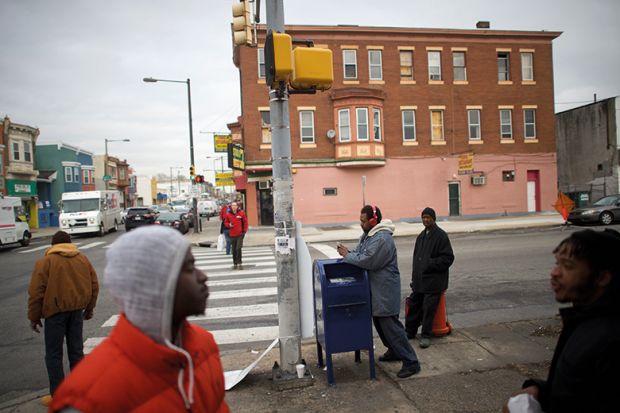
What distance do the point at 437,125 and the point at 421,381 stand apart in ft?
83.1

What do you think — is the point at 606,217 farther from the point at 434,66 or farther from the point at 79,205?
the point at 79,205

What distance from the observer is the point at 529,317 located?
694 cm

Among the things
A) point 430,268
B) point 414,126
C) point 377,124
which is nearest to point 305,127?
point 377,124

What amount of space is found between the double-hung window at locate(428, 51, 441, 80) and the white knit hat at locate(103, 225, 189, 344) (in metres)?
28.8

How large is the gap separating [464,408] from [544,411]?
2.25m

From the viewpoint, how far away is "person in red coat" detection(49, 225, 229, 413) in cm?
142

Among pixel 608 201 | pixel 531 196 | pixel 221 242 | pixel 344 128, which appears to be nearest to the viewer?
pixel 221 242

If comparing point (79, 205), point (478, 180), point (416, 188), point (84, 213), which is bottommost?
point (84, 213)

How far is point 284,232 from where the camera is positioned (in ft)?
15.8

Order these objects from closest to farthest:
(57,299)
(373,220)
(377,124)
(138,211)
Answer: (57,299) < (373,220) < (377,124) < (138,211)

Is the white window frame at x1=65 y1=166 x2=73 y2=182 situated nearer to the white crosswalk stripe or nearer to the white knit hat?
the white crosswalk stripe

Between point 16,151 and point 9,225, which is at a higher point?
point 16,151

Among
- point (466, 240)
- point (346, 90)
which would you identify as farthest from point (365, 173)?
point (466, 240)

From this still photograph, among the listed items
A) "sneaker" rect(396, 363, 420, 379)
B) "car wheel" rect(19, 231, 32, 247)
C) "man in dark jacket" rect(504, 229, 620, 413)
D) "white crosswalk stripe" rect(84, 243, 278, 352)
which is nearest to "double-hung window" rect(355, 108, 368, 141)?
"white crosswalk stripe" rect(84, 243, 278, 352)
